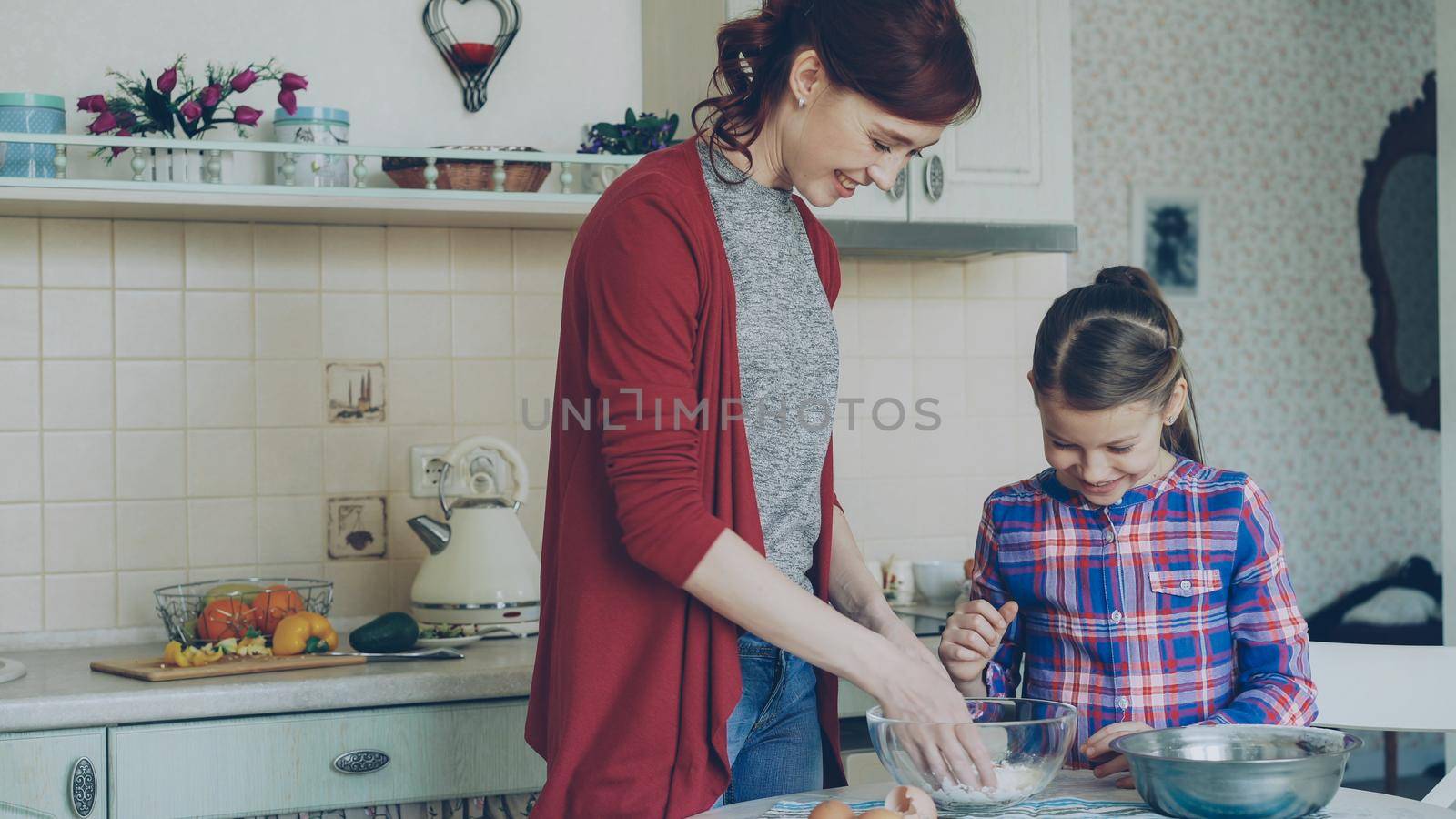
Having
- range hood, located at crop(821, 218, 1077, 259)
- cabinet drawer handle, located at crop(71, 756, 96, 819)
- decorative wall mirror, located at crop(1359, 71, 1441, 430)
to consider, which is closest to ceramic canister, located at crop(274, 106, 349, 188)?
range hood, located at crop(821, 218, 1077, 259)

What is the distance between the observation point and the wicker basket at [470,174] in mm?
2162

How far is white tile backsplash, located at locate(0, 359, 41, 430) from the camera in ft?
7.09

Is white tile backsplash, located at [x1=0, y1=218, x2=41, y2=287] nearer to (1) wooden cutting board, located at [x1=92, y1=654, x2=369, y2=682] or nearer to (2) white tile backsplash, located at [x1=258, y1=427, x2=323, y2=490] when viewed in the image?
(2) white tile backsplash, located at [x1=258, y1=427, x2=323, y2=490]

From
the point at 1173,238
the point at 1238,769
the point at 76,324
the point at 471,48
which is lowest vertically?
the point at 1238,769

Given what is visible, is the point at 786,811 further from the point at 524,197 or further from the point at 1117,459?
the point at 524,197

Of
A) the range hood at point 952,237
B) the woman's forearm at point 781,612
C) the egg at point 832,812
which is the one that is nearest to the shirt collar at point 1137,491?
the woman's forearm at point 781,612

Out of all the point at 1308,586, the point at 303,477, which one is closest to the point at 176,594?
the point at 303,477

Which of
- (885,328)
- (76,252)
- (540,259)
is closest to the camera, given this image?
Result: (76,252)

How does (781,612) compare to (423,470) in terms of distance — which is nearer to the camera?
(781,612)

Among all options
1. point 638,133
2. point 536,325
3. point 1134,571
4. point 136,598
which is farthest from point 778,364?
point 136,598

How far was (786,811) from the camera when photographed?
1163 mm

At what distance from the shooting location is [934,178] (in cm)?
230

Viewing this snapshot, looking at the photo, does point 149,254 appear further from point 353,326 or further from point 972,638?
point 972,638

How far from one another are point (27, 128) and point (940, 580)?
1.65m
